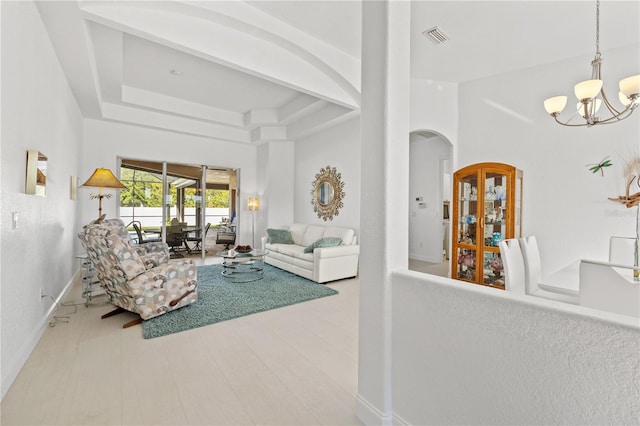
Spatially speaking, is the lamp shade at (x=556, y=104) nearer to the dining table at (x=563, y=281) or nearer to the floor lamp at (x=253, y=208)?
the dining table at (x=563, y=281)

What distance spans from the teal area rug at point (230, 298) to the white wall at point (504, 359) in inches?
86.5

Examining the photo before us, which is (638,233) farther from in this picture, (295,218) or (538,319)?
(295,218)

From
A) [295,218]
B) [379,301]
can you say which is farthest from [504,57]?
[295,218]

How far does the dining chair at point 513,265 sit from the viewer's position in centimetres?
246

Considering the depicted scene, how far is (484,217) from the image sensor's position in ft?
14.1

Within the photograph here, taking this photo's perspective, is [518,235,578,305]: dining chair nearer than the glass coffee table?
Yes

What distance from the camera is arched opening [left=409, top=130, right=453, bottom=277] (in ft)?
21.7

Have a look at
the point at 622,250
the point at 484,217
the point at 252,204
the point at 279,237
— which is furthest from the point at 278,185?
the point at 622,250

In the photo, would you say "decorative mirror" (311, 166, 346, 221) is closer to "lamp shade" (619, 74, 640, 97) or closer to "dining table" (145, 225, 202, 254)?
"dining table" (145, 225, 202, 254)

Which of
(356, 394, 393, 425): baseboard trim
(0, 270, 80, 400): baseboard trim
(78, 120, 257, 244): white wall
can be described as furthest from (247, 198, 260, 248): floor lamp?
(356, 394, 393, 425): baseboard trim

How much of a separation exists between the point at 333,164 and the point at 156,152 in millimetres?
3715

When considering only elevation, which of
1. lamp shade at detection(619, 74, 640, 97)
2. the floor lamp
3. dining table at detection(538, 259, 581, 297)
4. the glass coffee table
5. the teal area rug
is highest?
lamp shade at detection(619, 74, 640, 97)

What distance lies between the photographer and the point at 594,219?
142 inches

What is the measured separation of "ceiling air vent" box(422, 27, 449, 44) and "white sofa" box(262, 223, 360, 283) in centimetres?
305
